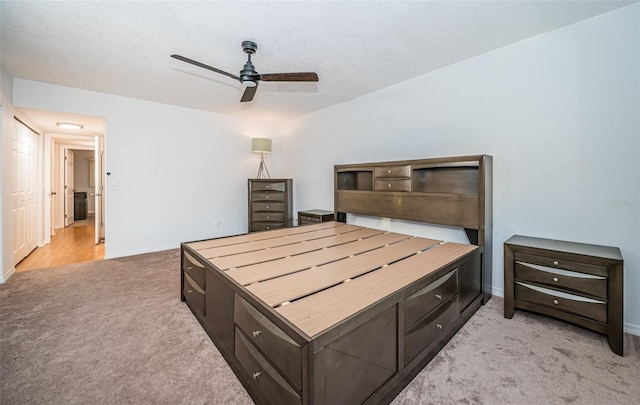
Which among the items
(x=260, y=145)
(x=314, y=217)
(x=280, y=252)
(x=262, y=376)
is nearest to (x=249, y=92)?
(x=280, y=252)

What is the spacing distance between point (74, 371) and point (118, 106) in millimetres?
3774

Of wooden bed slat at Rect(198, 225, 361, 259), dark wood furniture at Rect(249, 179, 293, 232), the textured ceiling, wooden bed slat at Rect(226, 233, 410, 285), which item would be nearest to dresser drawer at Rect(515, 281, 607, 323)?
wooden bed slat at Rect(226, 233, 410, 285)

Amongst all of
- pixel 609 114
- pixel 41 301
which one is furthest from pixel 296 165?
pixel 609 114

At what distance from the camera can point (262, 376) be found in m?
1.27

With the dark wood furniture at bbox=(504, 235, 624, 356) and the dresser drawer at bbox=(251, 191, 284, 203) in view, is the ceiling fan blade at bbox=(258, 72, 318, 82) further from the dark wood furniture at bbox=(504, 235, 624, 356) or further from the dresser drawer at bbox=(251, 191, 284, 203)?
the dresser drawer at bbox=(251, 191, 284, 203)

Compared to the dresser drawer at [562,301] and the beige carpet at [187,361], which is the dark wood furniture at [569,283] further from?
the beige carpet at [187,361]

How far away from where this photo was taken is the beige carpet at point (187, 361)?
1396mm

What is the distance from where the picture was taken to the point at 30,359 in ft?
5.48

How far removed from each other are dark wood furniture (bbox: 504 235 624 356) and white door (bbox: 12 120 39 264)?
18.8ft

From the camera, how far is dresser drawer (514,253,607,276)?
5.89ft

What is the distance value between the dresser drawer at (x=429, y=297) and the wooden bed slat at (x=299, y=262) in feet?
2.22

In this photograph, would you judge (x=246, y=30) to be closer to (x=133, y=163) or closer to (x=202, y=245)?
(x=202, y=245)

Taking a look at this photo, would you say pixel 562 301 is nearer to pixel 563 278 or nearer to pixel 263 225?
pixel 563 278

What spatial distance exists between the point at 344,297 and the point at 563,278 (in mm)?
1777
